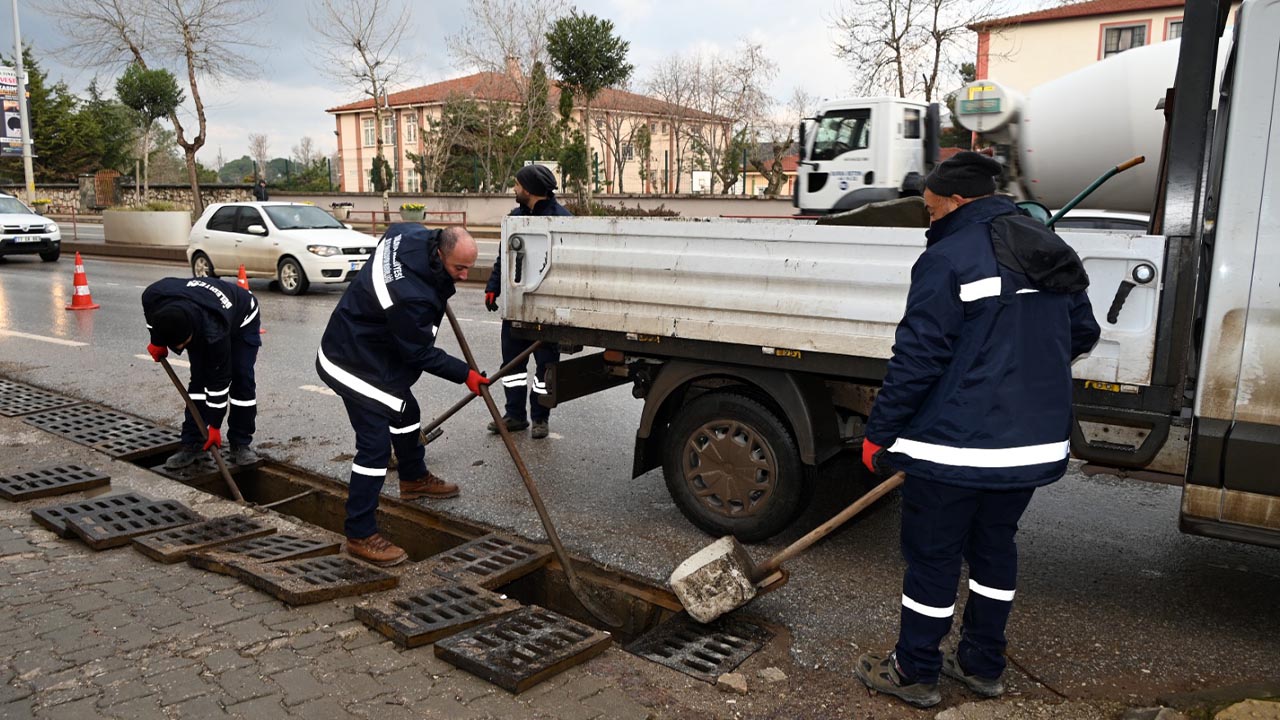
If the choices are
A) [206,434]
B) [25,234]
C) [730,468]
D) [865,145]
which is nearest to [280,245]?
[25,234]

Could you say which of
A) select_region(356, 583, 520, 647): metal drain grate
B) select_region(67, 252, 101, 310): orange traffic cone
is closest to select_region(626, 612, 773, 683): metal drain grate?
select_region(356, 583, 520, 647): metal drain grate

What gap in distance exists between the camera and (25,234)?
62.8 ft

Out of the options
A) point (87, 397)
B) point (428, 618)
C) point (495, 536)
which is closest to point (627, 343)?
point (495, 536)

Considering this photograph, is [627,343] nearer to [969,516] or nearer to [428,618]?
[428,618]

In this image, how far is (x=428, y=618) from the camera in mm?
3613

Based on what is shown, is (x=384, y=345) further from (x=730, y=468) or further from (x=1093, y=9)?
(x=1093, y=9)

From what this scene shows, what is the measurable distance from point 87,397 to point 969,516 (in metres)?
7.09

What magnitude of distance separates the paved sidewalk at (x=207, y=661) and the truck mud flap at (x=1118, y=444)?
190 cm

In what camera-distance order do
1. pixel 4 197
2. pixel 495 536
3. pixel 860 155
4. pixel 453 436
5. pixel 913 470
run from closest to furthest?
pixel 913 470
pixel 495 536
pixel 453 436
pixel 860 155
pixel 4 197

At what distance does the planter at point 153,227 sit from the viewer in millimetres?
23719

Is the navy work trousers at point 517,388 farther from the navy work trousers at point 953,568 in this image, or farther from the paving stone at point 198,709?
the navy work trousers at point 953,568

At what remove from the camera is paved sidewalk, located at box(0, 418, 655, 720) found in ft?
9.80

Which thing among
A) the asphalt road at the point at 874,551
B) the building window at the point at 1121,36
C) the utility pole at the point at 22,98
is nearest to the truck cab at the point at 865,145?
the asphalt road at the point at 874,551

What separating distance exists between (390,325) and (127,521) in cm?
172
